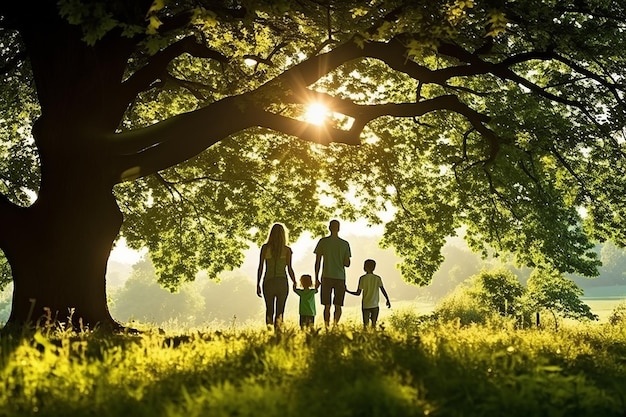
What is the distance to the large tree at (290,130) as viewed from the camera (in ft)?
36.8

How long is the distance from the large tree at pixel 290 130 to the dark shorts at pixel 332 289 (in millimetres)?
2608

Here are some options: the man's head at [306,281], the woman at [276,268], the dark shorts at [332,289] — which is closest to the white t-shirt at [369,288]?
the dark shorts at [332,289]

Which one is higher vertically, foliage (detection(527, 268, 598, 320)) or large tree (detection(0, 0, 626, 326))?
large tree (detection(0, 0, 626, 326))

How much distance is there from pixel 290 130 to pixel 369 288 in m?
3.46

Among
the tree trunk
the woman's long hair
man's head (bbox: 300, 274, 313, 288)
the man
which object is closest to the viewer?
the tree trunk

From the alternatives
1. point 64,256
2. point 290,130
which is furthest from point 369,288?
point 64,256

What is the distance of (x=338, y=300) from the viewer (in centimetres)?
1230

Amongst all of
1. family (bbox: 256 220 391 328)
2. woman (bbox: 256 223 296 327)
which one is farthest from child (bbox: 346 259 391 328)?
woman (bbox: 256 223 296 327)

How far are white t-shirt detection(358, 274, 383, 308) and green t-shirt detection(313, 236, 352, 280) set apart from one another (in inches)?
33.9

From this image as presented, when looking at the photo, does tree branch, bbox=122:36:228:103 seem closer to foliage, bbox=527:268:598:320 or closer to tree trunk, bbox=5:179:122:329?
tree trunk, bbox=5:179:122:329

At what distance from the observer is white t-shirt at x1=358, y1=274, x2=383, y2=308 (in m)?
13.1

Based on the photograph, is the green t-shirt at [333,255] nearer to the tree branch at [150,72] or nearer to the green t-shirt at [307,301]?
the green t-shirt at [307,301]

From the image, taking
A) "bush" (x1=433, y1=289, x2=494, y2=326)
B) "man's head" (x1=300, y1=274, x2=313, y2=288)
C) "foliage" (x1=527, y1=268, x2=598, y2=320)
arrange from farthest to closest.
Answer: "foliage" (x1=527, y1=268, x2=598, y2=320)
"bush" (x1=433, y1=289, x2=494, y2=326)
"man's head" (x1=300, y1=274, x2=313, y2=288)

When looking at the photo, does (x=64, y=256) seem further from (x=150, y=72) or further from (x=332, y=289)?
(x=332, y=289)
